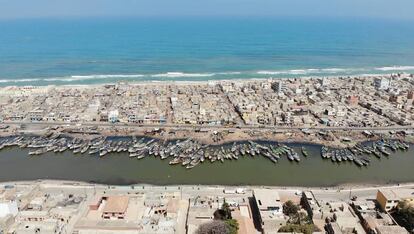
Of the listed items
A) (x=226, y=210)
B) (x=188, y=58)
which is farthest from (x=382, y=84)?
(x=188, y=58)

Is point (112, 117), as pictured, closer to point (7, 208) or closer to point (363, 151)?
point (7, 208)

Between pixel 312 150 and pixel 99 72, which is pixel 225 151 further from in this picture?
pixel 99 72

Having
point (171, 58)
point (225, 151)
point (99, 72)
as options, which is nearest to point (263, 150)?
point (225, 151)

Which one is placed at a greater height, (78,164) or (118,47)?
(118,47)

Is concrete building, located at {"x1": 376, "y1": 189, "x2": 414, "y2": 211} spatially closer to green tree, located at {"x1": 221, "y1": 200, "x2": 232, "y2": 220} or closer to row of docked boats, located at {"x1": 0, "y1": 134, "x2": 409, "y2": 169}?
row of docked boats, located at {"x1": 0, "y1": 134, "x2": 409, "y2": 169}

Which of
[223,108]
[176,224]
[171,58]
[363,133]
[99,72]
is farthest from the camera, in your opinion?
[171,58]

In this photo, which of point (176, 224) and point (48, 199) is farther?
point (48, 199)
